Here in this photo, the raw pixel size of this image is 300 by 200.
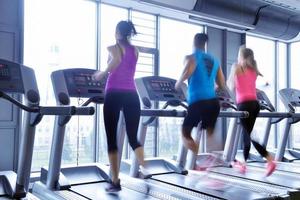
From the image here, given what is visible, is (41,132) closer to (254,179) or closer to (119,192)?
(119,192)

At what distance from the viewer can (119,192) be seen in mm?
3570

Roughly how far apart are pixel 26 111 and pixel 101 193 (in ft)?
3.62

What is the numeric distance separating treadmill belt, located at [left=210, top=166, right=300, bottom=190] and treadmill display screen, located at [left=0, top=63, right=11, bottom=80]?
3099 millimetres

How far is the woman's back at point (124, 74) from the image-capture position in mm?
3186

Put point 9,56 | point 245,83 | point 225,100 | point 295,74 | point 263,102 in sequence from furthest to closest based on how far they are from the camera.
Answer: point 295,74
point 263,102
point 225,100
point 9,56
point 245,83

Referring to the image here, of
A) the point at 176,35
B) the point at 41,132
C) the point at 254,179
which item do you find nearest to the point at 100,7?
the point at 176,35

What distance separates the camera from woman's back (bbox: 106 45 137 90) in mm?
3186

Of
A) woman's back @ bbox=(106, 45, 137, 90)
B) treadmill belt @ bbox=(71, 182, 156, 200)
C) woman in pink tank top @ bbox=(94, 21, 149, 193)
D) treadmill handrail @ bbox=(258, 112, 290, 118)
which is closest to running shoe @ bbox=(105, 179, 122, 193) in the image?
treadmill belt @ bbox=(71, 182, 156, 200)

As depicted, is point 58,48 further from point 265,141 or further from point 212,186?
point 265,141

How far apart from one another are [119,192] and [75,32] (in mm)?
2768

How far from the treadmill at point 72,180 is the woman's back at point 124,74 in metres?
0.39

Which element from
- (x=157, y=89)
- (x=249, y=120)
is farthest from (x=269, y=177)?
(x=157, y=89)

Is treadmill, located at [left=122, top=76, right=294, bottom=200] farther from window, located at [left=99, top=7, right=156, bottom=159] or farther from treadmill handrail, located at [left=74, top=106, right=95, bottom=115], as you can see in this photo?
window, located at [left=99, top=7, right=156, bottom=159]

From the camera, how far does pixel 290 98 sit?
593 centimetres
